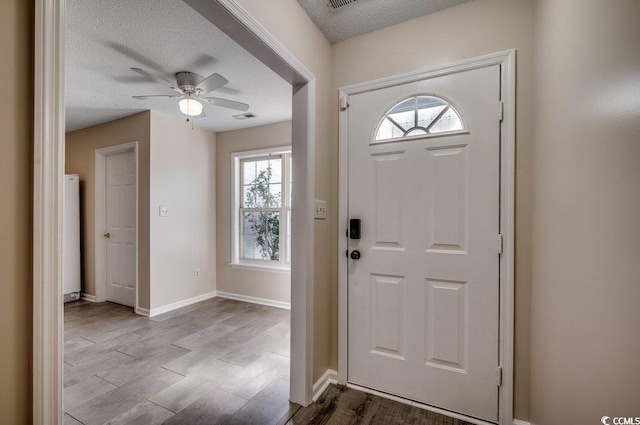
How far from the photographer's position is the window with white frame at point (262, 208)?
13.2ft

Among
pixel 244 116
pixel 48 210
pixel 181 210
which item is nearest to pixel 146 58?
pixel 244 116

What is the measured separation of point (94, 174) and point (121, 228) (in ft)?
3.01

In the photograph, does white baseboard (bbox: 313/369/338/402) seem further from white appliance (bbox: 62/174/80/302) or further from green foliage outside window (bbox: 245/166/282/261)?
white appliance (bbox: 62/174/80/302)

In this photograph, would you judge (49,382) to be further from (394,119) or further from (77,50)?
(77,50)

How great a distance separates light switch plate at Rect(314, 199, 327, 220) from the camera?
1947 millimetres

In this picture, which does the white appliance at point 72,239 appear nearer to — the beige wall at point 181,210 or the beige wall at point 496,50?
the beige wall at point 181,210

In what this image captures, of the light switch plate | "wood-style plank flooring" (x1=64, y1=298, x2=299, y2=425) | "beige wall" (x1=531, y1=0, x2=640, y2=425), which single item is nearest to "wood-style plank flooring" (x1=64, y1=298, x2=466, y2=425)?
"wood-style plank flooring" (x1=64, y1=298, x2=299, y2=425)

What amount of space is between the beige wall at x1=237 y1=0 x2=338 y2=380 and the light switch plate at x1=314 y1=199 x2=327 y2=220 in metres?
0.04

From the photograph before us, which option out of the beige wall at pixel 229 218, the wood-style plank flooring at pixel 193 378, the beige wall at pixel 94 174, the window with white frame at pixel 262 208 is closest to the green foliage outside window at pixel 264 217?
Answer: the window with white frame at pixel 262 208

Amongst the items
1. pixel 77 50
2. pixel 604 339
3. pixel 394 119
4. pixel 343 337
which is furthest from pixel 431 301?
pixel 77 50

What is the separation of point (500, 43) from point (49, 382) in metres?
2.41

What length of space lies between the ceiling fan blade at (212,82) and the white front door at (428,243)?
1.07 metres

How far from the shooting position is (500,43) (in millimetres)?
1666

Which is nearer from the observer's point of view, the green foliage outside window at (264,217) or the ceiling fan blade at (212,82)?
the ceiling fan blade at (212,82)
